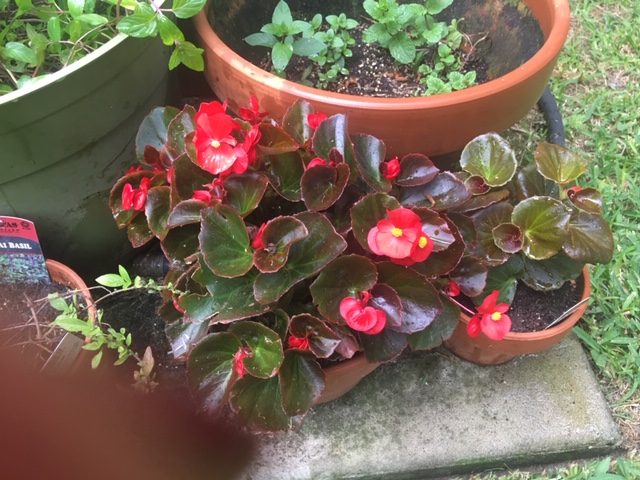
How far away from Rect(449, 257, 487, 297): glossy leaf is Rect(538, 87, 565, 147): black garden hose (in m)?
0.71

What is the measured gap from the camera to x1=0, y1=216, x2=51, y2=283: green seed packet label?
105cm

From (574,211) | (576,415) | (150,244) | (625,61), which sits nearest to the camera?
(574,211)

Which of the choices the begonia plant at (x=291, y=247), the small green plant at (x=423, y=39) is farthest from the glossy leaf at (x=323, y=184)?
the small green plant at (x=423, y=39)

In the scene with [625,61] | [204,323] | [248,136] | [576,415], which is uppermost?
[248,136]

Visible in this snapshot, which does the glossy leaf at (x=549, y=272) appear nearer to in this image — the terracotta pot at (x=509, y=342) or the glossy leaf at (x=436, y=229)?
the terracotta pot at (x=509, y=342)

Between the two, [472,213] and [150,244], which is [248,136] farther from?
[150,244]

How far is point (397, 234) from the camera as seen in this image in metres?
0.81

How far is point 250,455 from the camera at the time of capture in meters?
1.14

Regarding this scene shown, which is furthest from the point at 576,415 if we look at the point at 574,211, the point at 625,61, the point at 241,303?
the point at 625,61

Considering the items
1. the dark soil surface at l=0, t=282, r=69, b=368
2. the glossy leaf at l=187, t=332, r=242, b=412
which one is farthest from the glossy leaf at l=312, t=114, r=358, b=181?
the dark soil surface at l=0, t=282, r=69, b=368

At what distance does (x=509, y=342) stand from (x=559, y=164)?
0.32 m

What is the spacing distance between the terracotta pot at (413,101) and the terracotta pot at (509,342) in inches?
12.9

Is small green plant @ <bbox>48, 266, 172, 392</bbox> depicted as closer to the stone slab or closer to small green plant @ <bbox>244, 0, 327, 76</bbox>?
the stone slab

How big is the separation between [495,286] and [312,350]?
40cm
